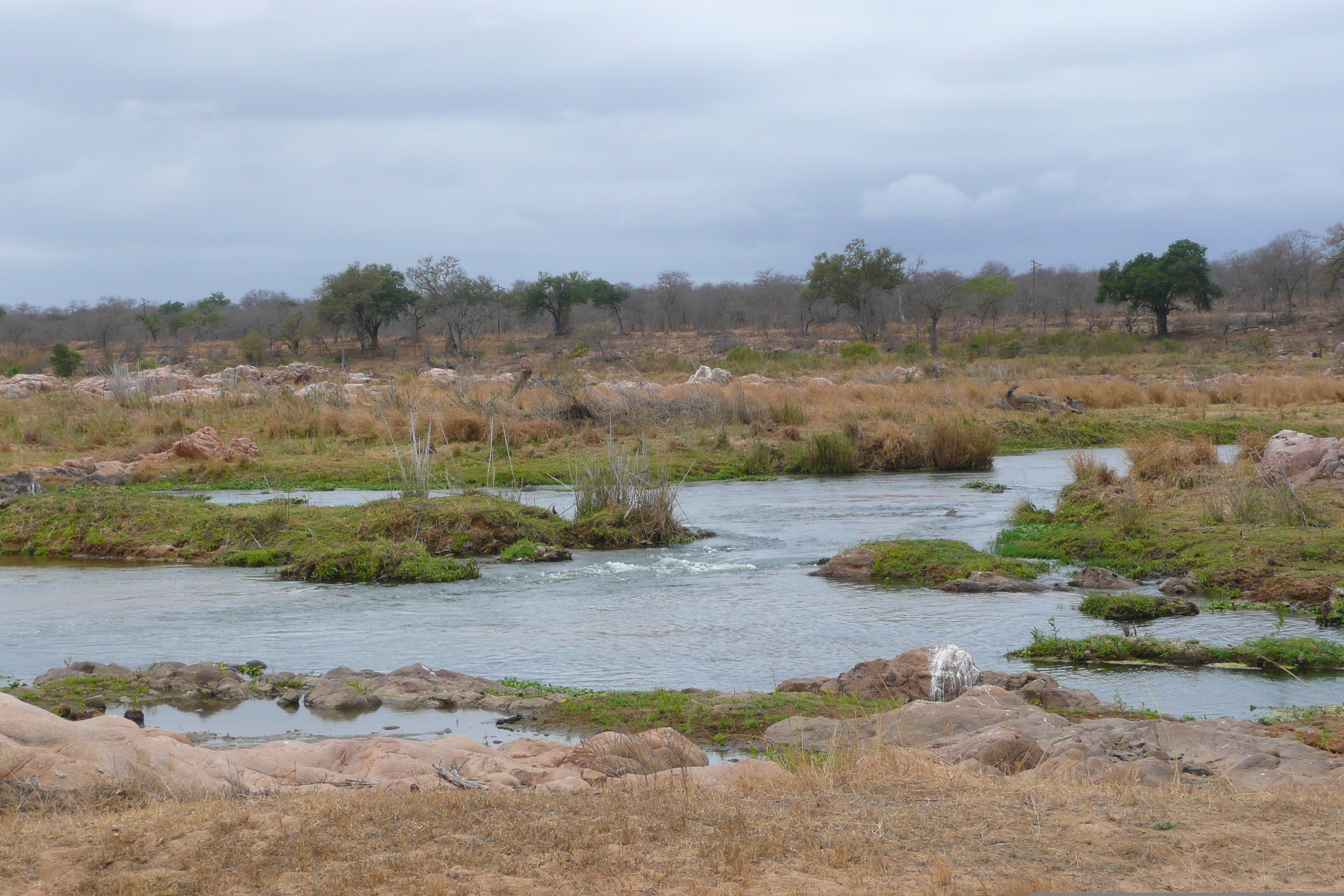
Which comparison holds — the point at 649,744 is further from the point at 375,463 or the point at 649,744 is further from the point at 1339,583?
the point at 375,463

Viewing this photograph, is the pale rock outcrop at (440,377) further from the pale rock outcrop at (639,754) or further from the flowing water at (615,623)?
the pale rock outcrop at (639,754)

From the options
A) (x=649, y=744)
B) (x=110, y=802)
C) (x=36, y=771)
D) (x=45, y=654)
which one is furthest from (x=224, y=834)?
(x=45, y=654)

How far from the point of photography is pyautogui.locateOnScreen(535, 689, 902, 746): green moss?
7316mm

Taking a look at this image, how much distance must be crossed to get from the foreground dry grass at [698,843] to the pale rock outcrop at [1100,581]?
6.93 m

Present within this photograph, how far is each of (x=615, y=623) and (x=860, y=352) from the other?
4254 cm

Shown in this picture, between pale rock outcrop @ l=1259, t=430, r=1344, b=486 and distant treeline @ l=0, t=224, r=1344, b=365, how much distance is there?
41.3 meters

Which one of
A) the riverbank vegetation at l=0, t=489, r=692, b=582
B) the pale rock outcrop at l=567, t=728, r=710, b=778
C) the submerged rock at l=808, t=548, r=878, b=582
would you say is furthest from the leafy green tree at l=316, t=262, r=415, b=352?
the pale rock outcrop at l=567, t=728, r=710, b=778

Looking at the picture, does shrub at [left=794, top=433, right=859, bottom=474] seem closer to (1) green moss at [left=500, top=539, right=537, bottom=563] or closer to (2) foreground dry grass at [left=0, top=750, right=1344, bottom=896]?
(1) green moss at [left=500, top=539, right=537, bottom=563]

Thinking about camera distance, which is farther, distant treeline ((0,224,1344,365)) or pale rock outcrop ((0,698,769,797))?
distant treeline ((0,224,1344,365))

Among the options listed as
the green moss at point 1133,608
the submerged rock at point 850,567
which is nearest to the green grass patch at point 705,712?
the green moss at point 1133,608

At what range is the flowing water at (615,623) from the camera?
925 centimetres

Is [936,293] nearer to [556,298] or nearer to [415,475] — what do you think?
[556,298]

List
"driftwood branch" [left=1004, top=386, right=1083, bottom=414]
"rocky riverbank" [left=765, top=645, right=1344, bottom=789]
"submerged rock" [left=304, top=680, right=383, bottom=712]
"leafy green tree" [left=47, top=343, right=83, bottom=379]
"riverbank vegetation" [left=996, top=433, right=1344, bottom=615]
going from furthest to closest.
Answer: "leafy green tree" [left=47, top=343, right=83, bottom=379] → "driftwood branch" [left=1004, top=386, right=1083, bottom=414] → "riverbank vegetation" [left=996, top=433, right=1344, bottom=615] → "submerged rock" [left=304, top=680, right=383, bottom=712] → "rocky riverbank" [left=765, top=645, right=1344, bottom=789]

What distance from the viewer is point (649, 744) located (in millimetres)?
6316
